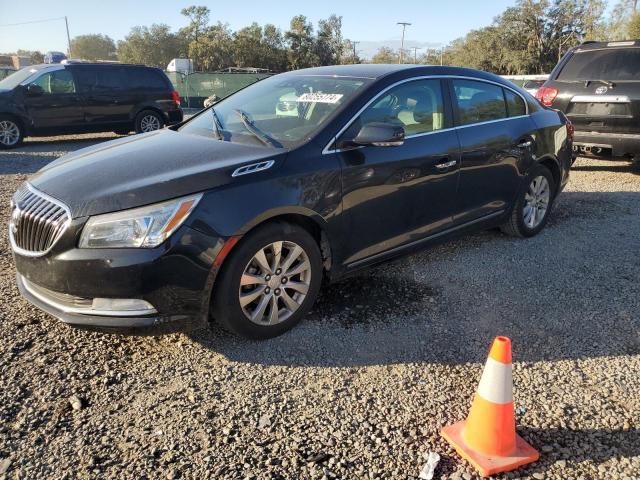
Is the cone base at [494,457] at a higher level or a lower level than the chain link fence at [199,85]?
lower

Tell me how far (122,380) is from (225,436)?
2.57ft

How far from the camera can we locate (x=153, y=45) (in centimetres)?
7081

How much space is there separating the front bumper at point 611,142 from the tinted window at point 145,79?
31.2ft

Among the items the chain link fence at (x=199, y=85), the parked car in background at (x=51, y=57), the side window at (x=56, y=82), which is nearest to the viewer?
the side window at (x=56, y=82)

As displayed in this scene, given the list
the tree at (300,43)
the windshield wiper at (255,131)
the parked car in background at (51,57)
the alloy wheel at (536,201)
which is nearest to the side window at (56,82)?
the windshield wiper at (255,131)

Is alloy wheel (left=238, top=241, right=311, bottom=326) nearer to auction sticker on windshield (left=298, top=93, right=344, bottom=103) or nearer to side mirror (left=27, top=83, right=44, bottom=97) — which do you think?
auction sticker on windshield (left=298, top=93, right=344, bottom=103)

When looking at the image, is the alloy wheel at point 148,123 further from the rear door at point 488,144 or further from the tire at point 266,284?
the tire at point 266,284

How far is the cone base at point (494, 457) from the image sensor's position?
2262 mm

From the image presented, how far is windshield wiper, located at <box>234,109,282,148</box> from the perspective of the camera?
3.40 m

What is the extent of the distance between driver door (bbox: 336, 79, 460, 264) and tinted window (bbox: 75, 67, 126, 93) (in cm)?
978

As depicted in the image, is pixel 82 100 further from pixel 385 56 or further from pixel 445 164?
pixel 385 56

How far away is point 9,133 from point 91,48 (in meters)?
99.1

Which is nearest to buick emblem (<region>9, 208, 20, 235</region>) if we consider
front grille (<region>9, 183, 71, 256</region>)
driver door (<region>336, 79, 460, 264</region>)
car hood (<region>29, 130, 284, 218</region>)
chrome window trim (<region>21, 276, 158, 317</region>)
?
front grille (<region>9, 183, 71, 256</region>)

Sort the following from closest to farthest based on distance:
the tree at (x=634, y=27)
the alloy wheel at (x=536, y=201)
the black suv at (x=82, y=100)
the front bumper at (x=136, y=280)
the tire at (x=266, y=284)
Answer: the front bumper at (x=136, y=280), the tire at (x=266, y=284), the alloy wheel at (x=536, y=201), the black suv at (x=82, y=100), the tree at (x=634, y=27)
